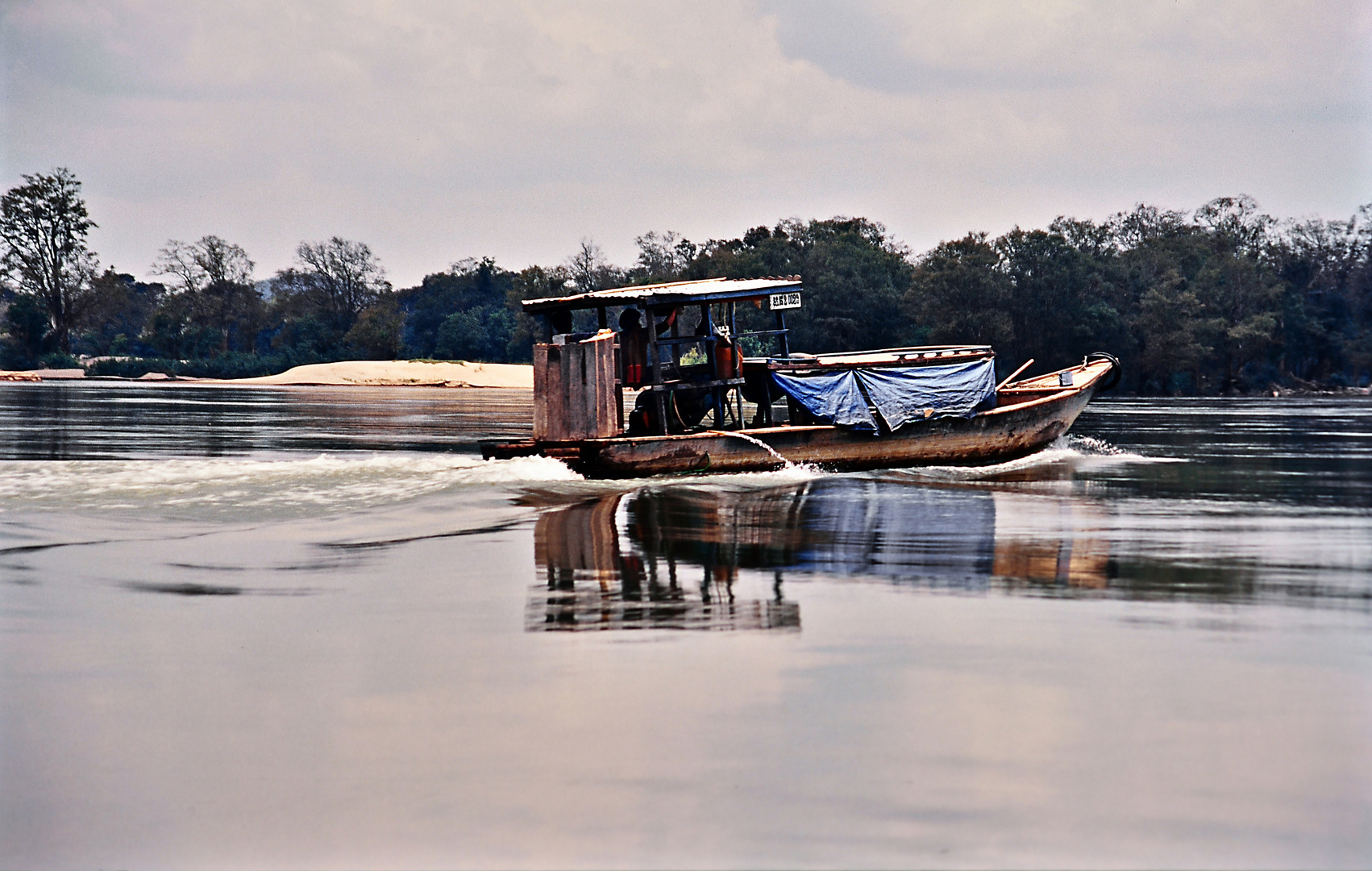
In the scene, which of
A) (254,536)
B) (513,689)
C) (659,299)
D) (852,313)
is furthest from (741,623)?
(852,313)

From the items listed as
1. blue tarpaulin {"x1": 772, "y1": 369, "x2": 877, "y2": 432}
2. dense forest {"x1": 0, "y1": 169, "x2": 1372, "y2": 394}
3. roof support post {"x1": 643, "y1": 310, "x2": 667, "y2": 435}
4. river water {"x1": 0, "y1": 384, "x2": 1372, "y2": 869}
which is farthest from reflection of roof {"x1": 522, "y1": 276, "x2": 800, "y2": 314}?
dense forest {"x1": 0, "y1": 169, "x2": 1372, "y2": 394}

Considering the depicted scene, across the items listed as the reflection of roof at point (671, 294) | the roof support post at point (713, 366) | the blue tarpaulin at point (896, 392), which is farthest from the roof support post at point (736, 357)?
the blue tarpaulin at point (896, 392)

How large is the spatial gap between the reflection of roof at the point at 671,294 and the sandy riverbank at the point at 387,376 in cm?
6233

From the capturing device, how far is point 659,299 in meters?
18.0

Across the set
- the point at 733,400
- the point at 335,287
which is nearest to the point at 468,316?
the point at 335,287

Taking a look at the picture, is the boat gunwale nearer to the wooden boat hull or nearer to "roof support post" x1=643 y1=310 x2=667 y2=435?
the wooden boat hull

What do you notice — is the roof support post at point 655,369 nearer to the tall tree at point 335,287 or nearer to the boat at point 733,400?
the boat at point 733,400

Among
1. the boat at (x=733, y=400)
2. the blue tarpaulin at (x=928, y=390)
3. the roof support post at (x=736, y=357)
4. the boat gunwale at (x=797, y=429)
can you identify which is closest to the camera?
the boat gunwale at (x=797, y=429)

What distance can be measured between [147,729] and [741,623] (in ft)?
12.1

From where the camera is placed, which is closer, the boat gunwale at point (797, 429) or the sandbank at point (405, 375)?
the boat gunwale at point (797, 429)

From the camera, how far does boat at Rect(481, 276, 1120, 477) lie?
17656mm

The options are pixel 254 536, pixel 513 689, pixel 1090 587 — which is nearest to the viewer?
pixel 513 689

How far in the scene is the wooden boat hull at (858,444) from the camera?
1739cm

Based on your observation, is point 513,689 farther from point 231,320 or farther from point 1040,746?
point 231,320
